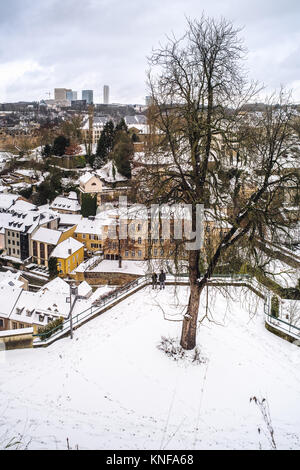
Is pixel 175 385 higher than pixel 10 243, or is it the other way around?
pixel 175 385

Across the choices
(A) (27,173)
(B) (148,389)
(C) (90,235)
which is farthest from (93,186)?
(B) (148,389)

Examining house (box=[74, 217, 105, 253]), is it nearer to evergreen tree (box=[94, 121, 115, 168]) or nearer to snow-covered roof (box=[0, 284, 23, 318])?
snow-covered roof (box=[0, 284, 23, 318])

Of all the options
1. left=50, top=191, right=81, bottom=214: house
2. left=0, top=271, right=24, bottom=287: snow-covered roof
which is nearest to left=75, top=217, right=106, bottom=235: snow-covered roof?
left=50, top=191, right=81, bottom=214: house

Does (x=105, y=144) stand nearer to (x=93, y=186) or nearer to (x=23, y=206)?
(x=93, y=186)

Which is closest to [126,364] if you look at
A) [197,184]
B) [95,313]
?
[95,313]

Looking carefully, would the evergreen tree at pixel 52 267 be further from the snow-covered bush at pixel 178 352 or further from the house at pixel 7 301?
the snow-covered bush at pixel 178 352

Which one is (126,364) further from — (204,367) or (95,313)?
(95,313)
